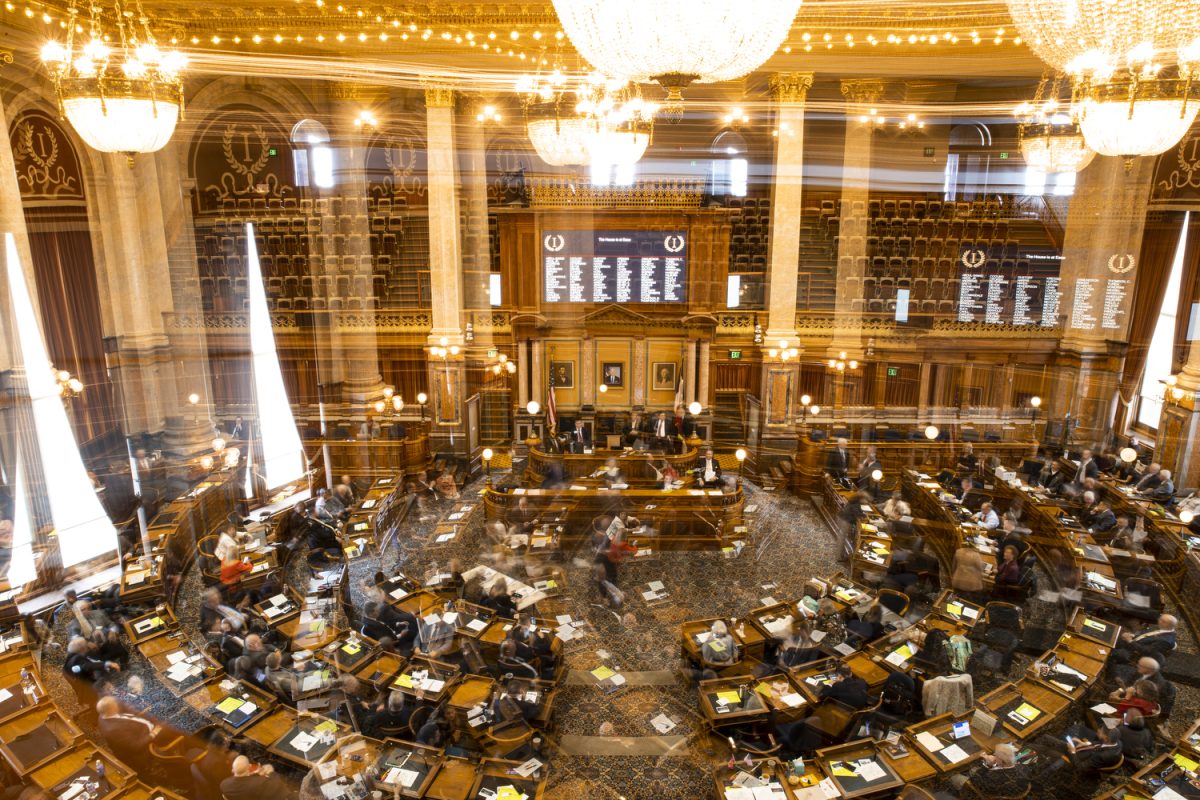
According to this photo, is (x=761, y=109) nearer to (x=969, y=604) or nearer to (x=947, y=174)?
(x=947, y=174)

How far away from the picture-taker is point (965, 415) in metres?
13.3

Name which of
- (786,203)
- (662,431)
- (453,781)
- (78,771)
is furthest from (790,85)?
(78,771)

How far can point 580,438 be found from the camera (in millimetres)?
12867

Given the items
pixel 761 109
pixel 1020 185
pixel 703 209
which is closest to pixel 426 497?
pixel 703 209

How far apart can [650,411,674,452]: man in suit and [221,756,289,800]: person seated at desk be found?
8269 millimetres

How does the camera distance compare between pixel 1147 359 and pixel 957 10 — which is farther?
pixel 1147 359

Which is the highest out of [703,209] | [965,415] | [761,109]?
[761,109]

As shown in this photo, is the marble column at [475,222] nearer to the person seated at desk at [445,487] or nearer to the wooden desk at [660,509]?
the person seated at desk at [445,487]

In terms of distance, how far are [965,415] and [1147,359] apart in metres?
2.75

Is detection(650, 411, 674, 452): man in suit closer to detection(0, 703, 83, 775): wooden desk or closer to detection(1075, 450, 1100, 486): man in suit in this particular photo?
detection(1075, 450, 1100, 486): man in suit

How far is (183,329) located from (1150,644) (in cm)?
1403

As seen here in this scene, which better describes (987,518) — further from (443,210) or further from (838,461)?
(443,210)

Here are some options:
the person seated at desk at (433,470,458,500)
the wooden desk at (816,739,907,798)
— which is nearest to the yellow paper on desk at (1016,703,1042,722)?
the wooden desk at (816,739,907,798)

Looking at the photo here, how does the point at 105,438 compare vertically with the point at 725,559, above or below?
above
